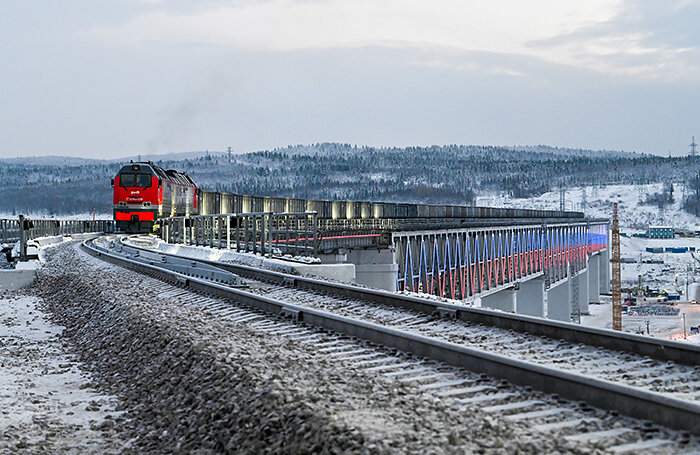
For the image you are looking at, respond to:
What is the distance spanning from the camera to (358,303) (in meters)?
12.9

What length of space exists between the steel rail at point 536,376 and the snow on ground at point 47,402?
2767 mm

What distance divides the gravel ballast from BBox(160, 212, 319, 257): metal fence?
454 inches

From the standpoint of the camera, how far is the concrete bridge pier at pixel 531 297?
7844cm

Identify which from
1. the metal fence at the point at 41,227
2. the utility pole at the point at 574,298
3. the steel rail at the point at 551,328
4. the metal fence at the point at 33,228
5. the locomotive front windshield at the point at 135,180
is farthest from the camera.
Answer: the utility pole at the point at 574,298

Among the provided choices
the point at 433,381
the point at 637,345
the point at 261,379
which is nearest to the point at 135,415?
the point at 261,379

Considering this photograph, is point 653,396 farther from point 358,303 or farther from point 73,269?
point 73,269

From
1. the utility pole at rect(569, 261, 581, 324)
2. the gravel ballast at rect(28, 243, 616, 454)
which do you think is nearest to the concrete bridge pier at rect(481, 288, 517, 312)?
the utility pole at rect(569, 261, 581, 324)

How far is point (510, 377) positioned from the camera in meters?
6.41

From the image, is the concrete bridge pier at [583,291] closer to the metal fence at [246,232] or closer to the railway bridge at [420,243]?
the railway bridge at [420,243]

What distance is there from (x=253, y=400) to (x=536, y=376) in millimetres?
2127

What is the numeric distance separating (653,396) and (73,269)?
734 inches

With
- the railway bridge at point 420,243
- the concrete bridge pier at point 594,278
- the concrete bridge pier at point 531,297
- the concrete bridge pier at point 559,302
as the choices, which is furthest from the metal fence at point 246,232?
the concrete bridge pier at point 594,278

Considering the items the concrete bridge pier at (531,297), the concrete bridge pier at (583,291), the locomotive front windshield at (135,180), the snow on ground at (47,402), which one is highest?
the locomotive front windshield at (135,180)

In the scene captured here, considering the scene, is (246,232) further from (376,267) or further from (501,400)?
(501,400)
